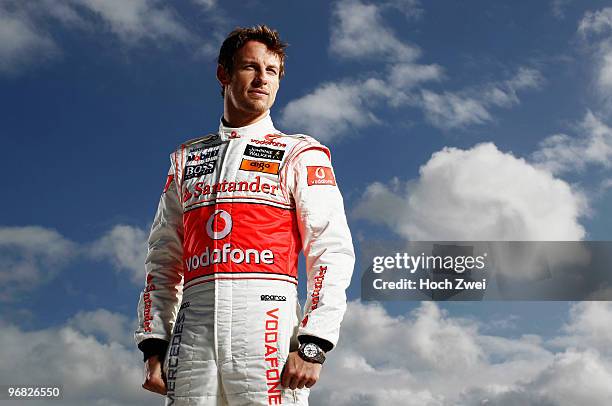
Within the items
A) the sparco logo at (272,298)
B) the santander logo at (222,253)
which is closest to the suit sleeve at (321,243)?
the sparco logo at (272,298)

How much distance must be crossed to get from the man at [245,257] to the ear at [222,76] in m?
0.01

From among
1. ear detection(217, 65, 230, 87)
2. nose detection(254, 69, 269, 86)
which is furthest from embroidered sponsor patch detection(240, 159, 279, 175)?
ear detection(217, 65, 230, 87)

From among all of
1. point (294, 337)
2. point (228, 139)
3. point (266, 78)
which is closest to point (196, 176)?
point (228, 139)

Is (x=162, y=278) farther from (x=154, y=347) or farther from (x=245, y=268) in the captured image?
(x=245, y=268)

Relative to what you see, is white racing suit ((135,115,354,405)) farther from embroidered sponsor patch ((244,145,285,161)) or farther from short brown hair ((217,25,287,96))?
short brown hair ((217,25,287,96))

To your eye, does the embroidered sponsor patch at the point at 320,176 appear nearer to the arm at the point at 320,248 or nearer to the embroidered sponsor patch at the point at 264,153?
the arm at the point at 320,248

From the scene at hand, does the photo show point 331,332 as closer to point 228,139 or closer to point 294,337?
point 294,337

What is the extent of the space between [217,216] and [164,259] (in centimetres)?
54

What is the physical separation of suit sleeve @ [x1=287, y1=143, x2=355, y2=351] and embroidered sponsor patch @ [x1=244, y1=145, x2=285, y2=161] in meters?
0.08

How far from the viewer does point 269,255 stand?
150 inches

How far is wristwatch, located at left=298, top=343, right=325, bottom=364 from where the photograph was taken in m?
3.58

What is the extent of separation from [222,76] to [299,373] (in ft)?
5.68

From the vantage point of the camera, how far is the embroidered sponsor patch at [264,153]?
161 inches

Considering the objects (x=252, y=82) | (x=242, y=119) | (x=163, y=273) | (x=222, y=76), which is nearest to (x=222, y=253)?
(x=163, y=273)
